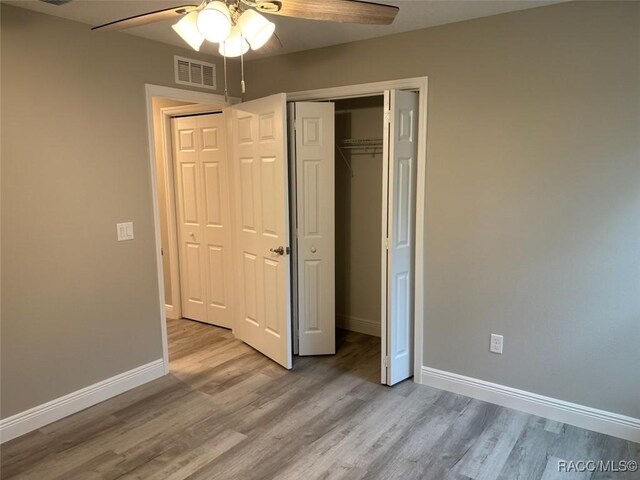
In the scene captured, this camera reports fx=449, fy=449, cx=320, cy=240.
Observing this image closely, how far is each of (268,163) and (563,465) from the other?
2609 millimetres

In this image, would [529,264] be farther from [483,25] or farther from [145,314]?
[145,314]

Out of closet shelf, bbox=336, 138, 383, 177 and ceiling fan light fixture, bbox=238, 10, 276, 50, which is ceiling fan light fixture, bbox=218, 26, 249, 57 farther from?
closet shelf, bbox=336, 138, 383, 177

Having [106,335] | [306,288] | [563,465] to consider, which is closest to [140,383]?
[106,335]

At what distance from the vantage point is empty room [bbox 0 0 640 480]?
245 centimetres

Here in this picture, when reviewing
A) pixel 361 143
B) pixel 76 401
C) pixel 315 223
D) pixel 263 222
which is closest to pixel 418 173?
pixel 315 223

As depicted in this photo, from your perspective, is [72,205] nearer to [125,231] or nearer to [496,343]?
[125,231]

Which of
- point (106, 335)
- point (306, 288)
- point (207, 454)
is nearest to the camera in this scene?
point (207, 454)

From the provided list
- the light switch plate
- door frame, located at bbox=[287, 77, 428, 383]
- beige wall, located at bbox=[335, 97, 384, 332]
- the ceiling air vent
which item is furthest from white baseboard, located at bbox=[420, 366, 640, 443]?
the ceiling air vent

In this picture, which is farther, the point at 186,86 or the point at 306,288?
the point at 306,288

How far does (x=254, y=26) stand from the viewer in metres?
1.59

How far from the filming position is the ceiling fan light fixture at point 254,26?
1.57 meters

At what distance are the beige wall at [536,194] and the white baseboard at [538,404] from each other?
0.05 metres

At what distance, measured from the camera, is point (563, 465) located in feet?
7.72

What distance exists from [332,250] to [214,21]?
7.74ft
